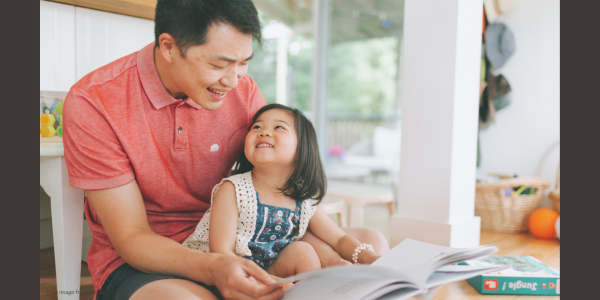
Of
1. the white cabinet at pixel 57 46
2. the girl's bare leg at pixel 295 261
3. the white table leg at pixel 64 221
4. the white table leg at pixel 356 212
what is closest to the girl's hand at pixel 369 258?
the girl's bare leg at pixel 295 261

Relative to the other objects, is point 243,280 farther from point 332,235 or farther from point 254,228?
point 332,235

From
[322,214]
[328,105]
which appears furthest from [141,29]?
[328,105]

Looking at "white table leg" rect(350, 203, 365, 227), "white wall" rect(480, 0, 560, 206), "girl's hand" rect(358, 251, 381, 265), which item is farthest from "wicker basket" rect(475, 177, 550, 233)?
"girl's hand" rect(358, 251, 381, 265)

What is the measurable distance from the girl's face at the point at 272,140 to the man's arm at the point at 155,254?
12.2 inches

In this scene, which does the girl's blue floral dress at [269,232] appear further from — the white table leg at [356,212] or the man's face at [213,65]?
the white table leg at [356,212]

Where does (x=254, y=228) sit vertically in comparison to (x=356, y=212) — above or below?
above

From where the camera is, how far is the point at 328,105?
4.30 m

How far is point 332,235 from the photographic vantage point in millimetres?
1211

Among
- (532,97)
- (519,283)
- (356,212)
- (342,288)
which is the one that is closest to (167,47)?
(342,288)

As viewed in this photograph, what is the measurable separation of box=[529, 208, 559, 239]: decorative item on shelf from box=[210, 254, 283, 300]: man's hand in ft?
6.41

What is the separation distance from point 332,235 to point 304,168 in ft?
0.68

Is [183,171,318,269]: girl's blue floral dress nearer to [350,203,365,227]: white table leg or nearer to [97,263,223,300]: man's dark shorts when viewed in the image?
[97,263,223,300]: man's dark shorts

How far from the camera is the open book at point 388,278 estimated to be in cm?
69

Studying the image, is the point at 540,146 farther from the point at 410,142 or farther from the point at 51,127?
the point at 51,127
